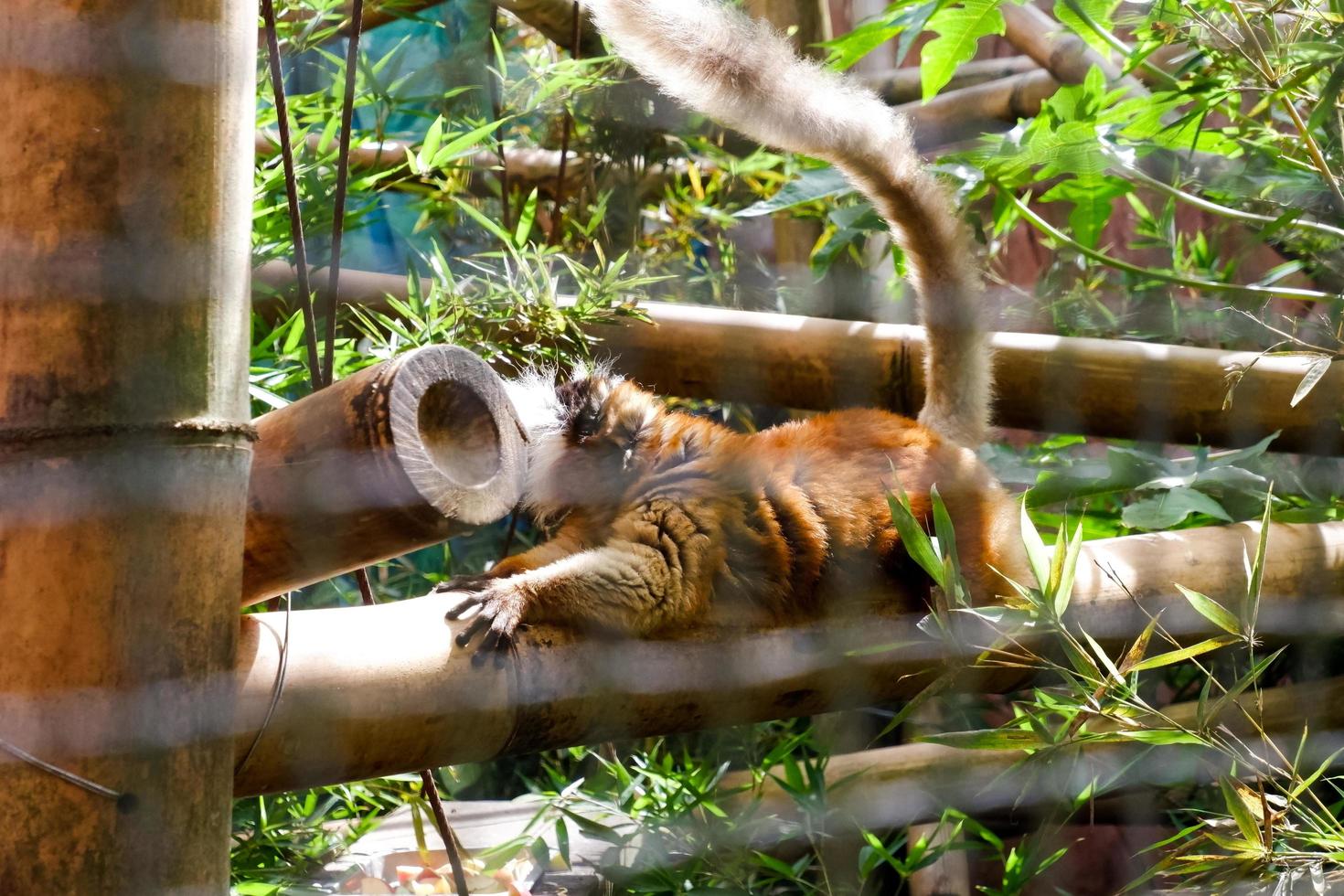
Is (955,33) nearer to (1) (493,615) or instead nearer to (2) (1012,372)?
(2) (1012,372)

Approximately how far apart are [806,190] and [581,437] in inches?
26.9

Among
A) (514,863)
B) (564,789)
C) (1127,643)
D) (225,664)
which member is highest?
(225,664)

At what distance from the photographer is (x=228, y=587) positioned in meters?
0.71

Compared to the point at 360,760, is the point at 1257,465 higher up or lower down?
higher up

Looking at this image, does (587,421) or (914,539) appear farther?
(587,421)

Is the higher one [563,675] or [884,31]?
[884,31]

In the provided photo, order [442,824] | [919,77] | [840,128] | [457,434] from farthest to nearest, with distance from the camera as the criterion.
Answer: [919,77] < [840,128] < [442,824] < [457,434]

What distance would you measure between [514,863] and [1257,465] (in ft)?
3.88

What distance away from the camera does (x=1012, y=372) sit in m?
1.65

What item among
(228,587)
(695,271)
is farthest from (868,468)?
(695,271)

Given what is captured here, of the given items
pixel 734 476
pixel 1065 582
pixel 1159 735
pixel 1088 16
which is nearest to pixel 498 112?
pixel 1088 16

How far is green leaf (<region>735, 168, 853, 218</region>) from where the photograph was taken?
1628 millimetres

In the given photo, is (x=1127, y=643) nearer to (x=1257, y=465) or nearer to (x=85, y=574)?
(x=1257, y=465)

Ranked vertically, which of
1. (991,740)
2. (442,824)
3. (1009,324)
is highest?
(1009,324)
